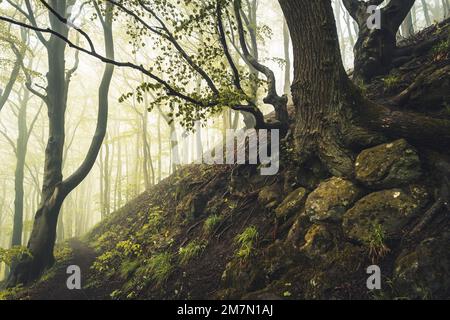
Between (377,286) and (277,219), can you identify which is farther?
(277,219)

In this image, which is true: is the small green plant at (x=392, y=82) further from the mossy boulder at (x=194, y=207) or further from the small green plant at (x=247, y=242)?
the mossy boulder at (x=194, y=207)

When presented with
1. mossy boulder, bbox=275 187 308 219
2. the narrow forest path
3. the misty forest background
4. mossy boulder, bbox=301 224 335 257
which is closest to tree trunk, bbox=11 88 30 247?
the misty forest background

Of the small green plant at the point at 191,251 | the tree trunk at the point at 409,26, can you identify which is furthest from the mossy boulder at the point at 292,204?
the tree trunk at the point at 409,26

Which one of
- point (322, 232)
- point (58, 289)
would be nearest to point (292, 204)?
point (322, 232)

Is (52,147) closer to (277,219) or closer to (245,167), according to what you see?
(245,167)

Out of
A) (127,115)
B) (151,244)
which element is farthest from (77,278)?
(127,115)

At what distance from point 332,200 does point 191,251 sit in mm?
3028

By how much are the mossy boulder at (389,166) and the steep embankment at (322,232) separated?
0.5 inches

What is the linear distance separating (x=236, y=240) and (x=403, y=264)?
2.77 metres

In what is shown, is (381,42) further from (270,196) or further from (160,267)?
(160,267)

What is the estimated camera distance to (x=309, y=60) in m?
4.95

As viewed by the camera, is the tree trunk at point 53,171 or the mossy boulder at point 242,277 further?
the tree trunk at point 53,171

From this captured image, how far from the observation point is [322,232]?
436 centimetres

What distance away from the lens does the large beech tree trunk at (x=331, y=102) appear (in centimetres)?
476
